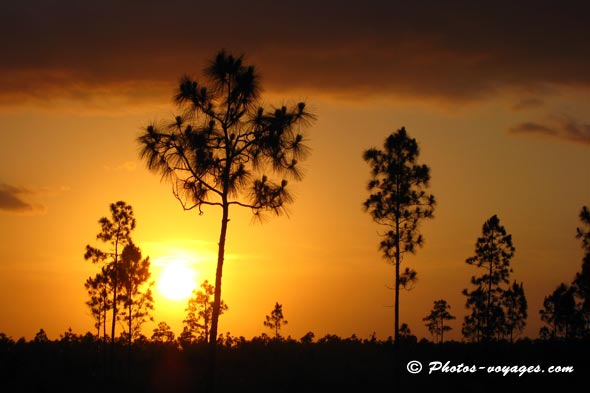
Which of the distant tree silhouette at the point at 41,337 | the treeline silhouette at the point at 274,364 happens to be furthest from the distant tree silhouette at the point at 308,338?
the distant tree silhouette at the point at 41,337

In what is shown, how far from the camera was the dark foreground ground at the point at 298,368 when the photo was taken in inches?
1907

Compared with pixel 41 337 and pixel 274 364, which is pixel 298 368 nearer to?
pixel 274 364

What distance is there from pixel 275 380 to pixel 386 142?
62.0 feet

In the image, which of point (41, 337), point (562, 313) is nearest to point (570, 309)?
point (562, 313)

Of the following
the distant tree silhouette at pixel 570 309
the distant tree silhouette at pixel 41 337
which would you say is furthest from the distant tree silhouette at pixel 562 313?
the distant tree silhouette at pixel 41 337

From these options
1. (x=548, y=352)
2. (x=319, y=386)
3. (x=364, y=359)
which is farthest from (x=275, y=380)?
(x=548, y=352)

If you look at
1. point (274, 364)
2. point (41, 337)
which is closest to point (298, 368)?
point (274, 364)

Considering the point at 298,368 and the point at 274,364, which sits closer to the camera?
the point at 298,368

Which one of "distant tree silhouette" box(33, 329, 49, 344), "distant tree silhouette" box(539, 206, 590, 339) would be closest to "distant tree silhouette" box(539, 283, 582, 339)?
"distant tree silhouette" box(539, 206, 590, 339)

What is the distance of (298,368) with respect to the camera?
5372 centimetres

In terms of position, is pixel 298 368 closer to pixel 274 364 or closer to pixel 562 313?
pixel 274 364

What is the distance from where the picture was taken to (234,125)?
27812mm

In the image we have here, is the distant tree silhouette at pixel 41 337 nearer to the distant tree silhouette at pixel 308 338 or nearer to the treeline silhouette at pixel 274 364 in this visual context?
the treeline silhouette at pixel 274 364

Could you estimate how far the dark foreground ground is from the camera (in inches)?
1907
